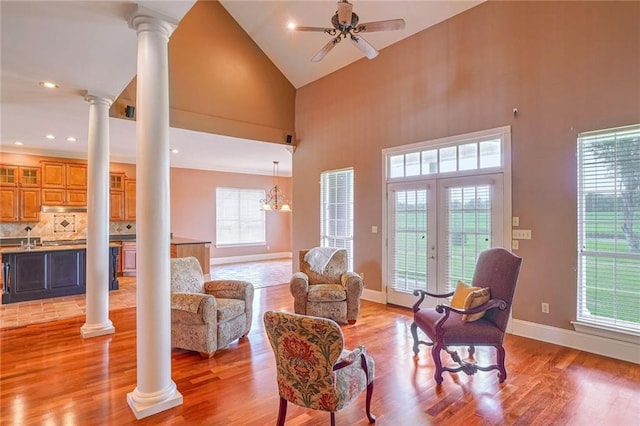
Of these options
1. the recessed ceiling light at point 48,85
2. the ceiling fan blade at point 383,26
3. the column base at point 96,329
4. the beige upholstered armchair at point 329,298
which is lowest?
the column base at point 96,329

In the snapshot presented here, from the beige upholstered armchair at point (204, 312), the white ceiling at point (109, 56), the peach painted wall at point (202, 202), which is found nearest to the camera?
the white ceiling at point (109, 56)

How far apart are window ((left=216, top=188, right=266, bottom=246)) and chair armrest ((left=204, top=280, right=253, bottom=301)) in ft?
20.0

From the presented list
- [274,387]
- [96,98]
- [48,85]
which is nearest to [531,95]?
[274,387]

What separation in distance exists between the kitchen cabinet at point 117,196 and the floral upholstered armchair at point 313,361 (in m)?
7.58

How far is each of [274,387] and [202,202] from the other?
7520mm

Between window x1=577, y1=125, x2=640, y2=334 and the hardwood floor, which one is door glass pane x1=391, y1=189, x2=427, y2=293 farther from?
window x1=577, y1=125, x2=640, y2=334

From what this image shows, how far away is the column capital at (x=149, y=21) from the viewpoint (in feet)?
7.89

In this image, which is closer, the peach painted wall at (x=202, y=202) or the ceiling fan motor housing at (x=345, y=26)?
the ceiling fan motor housing at (x=345, y=26)

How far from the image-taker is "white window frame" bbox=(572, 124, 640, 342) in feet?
10.8

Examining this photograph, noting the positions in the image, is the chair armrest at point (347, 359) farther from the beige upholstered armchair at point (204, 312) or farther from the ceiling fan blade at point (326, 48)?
the ceiling fan blade at point (326, 48)

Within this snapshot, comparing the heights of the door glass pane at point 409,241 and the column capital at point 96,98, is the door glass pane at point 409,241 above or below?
below

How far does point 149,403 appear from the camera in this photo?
2.42m

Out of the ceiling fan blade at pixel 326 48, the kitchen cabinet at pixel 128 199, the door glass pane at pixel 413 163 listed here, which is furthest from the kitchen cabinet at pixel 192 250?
the ceiling fan blade at pixel 326 48

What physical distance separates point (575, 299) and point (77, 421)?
15.3ft
